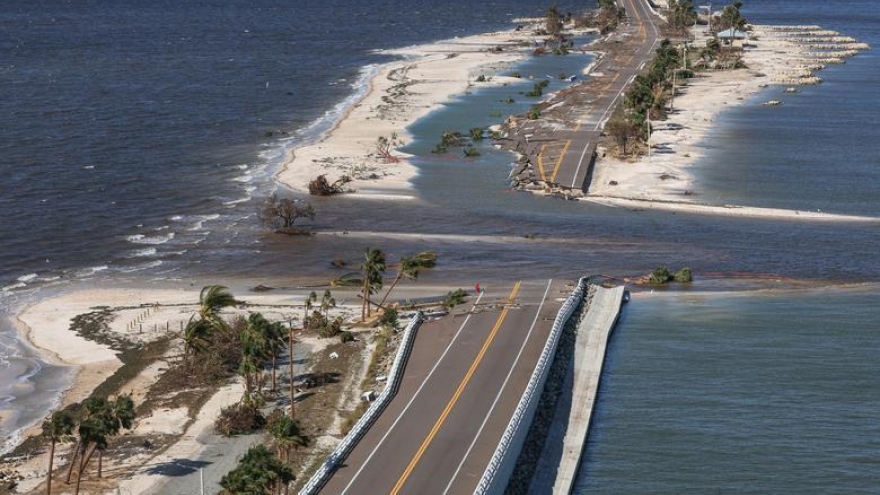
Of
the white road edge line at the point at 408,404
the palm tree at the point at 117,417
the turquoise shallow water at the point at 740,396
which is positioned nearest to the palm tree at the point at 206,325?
the palm tree at the point at 117,417

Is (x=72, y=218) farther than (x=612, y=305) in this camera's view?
Yes

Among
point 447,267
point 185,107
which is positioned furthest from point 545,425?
point 185,107

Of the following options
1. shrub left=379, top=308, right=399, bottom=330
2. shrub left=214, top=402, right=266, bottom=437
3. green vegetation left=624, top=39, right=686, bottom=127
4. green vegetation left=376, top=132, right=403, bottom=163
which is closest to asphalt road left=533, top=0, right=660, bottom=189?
green vegetation left=624, top=39, right=686, bottom=127

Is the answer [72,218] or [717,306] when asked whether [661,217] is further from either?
[72,218]

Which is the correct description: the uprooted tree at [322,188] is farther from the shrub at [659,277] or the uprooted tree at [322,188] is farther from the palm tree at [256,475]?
the palm tree at [256,475]

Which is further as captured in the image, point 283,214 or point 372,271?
point 283,214

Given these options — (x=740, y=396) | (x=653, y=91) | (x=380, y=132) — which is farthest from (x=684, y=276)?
(x=653, y=91)

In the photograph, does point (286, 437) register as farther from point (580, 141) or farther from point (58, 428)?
point (580, 141)
